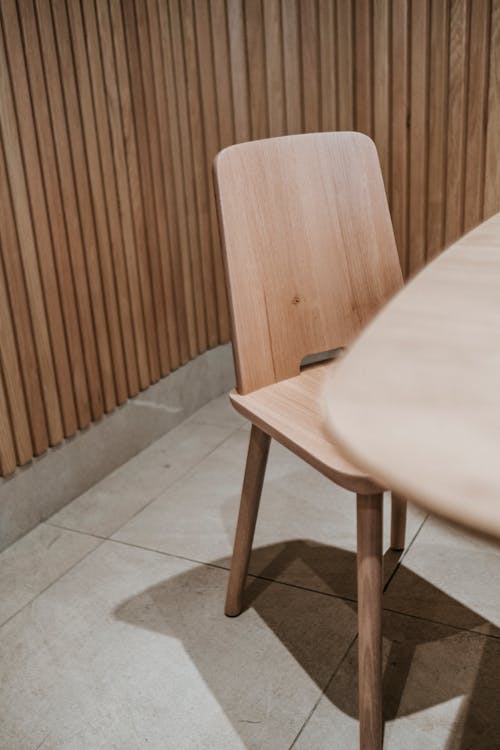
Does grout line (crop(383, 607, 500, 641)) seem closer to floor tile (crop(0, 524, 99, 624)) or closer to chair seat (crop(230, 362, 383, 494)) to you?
chair seat (crop(230, 362, 383, 494))

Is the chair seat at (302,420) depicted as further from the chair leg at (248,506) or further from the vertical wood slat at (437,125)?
the vertical wood slat at (437,125)

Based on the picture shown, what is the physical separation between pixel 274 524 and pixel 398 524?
13.7 inches

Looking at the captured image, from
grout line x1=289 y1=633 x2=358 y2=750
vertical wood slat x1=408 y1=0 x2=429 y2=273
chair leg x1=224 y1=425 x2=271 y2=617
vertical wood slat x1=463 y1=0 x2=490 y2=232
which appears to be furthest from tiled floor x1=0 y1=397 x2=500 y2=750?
vertical wood slat x1=463 y1=0 x2=490 y2=232

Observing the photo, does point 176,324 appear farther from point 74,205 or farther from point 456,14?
point 456,14

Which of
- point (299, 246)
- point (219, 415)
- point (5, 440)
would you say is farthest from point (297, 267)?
point (219, 415)

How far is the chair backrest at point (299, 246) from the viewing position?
129 centimetres

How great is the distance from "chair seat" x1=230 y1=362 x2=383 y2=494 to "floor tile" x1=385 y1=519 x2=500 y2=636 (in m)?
0.42

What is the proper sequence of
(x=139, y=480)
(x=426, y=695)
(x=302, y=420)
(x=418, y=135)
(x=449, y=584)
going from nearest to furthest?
(x=302, y=420) → (x=426, y=695) → (x=449, y=584) → (x=139, y=480) → (x=418, y=135)

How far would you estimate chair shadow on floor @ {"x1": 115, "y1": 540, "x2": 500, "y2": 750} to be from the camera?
1.39 metres

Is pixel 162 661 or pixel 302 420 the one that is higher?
pixel 302 420

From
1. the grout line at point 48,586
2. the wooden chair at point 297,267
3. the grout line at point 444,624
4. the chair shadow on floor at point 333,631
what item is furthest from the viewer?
the grout line at point 48,586

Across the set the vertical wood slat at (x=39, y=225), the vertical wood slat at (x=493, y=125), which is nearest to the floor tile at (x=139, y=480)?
the vertical wood slat at (x=39, y=225)

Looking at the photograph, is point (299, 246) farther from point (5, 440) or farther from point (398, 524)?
point (5, 440)

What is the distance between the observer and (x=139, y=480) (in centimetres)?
227
